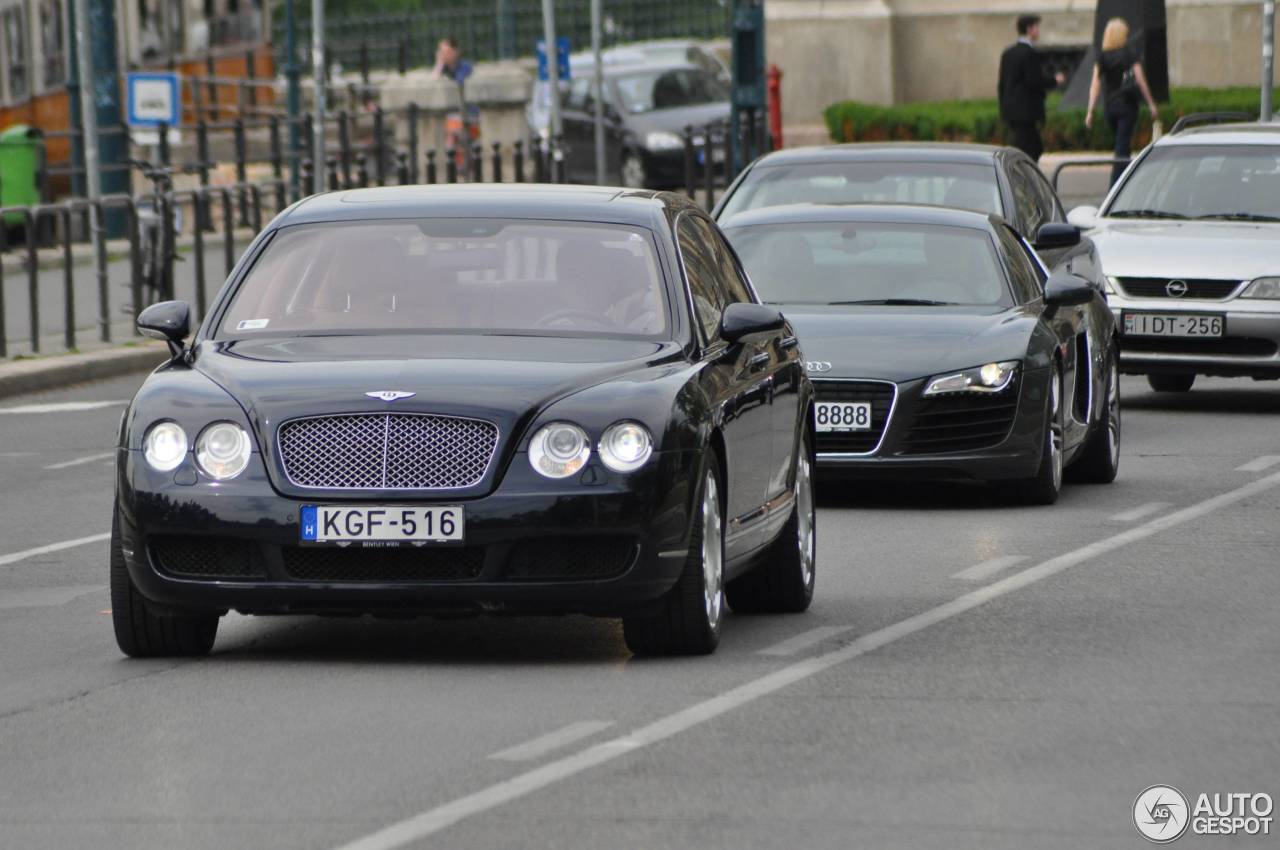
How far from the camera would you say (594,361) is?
888cm

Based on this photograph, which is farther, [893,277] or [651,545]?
[893,277]

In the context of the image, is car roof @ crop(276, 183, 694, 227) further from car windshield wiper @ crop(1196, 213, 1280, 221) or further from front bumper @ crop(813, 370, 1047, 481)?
car windshield wiper @ crop(1196, 213, 1280, 221)

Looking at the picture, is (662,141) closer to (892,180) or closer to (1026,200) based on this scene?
(1026,200)

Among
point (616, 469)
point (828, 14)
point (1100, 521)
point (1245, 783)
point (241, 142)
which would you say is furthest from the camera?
point (828, 14)

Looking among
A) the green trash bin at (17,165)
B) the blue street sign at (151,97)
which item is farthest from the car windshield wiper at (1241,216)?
the green trash bin at (17,165)

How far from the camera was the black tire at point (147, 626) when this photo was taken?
8883mm

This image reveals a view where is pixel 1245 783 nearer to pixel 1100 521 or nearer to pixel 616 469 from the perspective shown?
pixel 616 469

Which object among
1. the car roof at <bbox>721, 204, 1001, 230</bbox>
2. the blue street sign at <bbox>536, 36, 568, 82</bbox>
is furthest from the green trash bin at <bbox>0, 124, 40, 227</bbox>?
the car roof at <bbox>721, 204, 1001, 230</bbox>

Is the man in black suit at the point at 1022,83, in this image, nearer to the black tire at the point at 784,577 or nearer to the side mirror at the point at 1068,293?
the side mirror at the point at 1068,293

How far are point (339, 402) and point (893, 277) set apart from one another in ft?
20.1

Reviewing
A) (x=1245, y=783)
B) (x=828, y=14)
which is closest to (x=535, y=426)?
(x=1245, y=783)

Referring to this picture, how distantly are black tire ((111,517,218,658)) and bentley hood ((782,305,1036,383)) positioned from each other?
4648mm

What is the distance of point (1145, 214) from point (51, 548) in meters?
9.46

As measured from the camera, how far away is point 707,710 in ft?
26.1
